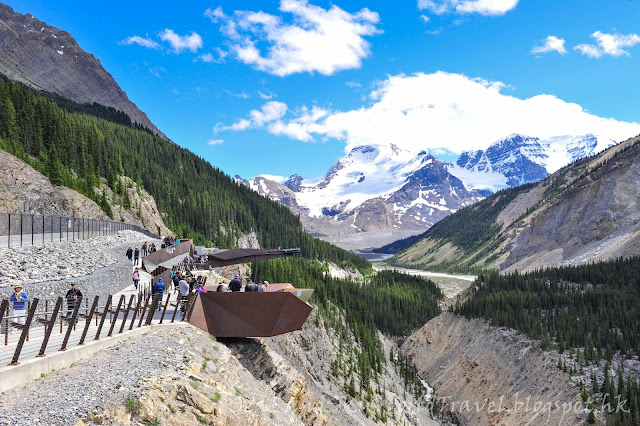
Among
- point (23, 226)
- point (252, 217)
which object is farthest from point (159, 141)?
point (23, 226)

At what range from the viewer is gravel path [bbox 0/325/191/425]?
10.1 m

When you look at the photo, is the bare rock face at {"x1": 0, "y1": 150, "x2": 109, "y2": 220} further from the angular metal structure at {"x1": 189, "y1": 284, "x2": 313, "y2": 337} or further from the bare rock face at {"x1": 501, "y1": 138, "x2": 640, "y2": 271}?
the bare rock face at {"x1": 501, "y1": 138, "x2": 640, "y2": 271}

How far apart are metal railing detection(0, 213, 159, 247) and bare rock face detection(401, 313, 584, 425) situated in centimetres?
5190

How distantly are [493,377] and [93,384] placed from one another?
6358 centimetres

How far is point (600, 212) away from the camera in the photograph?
142500mm

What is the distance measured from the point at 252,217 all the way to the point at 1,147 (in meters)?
102

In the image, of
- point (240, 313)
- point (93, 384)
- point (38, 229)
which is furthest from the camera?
point (38, 229)

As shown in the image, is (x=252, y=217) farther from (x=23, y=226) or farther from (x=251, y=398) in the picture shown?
(x=251, y=398)

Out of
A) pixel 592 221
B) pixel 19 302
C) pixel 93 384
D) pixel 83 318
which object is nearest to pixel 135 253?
pixel 83 318

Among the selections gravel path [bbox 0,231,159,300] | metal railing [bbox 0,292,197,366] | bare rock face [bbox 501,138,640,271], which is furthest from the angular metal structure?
bare rock face [bbox 501,138,640,271]

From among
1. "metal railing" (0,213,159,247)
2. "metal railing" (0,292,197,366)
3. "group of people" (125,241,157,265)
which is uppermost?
"metal railing" (0,213,159,247)

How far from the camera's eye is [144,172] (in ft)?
419

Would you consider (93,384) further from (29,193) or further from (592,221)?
(592,221)

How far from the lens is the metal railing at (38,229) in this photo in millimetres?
Result: 29359
